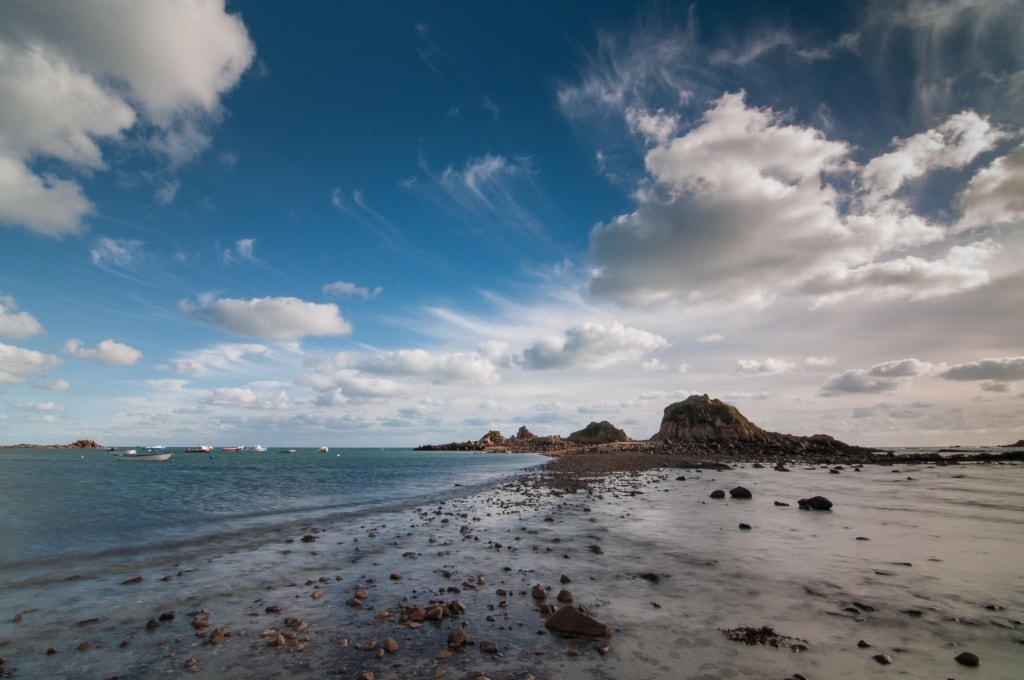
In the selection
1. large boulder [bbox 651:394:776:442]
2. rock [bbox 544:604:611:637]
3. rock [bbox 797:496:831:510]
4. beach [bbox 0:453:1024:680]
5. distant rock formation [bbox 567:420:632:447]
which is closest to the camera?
beach [bbox 0:453:1024:680]

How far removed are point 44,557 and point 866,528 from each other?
37.0 meters

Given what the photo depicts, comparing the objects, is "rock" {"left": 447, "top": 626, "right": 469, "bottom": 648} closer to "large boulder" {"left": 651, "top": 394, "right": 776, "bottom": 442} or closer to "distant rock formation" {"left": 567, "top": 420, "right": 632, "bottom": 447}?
"large boulder" {"left": 651, "top": 394, "right": 776, "bottom": 442}

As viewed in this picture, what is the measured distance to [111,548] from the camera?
2112 centimetres

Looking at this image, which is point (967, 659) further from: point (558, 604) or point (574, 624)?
point (558, 604)

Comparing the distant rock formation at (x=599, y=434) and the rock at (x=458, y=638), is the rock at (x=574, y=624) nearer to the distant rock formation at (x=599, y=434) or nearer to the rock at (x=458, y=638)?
the rock at (x=458, y=638)

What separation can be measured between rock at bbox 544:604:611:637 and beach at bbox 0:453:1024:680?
0.14 m

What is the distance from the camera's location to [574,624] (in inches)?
402

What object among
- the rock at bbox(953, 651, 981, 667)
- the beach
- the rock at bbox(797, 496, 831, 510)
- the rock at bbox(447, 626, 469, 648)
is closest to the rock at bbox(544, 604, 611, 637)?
the beach

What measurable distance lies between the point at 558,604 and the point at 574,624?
1.96m

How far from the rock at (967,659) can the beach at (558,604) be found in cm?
4

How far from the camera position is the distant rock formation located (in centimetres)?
17412

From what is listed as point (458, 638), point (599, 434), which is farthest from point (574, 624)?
point (599, 434)

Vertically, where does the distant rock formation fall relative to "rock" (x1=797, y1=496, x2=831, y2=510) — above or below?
above

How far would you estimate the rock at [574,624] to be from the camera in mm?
10039
